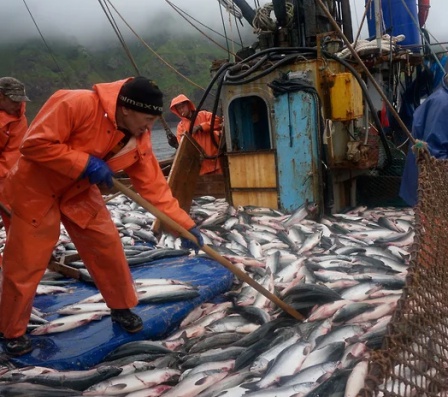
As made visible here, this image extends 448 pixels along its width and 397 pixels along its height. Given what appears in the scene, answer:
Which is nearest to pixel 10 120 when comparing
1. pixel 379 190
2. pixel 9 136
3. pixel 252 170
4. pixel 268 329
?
pixel 9 136

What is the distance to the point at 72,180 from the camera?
3.33 meters

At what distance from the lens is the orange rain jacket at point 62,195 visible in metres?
3.13

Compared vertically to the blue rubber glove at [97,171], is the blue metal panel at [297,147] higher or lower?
lower

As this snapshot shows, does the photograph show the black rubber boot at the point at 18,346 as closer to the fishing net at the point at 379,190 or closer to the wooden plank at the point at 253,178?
the wooden plank at the point at 253,178

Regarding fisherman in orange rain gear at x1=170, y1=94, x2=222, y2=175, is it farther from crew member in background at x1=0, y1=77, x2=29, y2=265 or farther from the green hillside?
the green hillside

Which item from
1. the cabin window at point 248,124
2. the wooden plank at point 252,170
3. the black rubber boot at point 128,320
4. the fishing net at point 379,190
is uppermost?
the cabin window at point 248,124

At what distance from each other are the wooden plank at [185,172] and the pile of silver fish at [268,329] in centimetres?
96

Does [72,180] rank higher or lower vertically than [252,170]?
higher

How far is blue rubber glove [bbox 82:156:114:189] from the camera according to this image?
10.4ft

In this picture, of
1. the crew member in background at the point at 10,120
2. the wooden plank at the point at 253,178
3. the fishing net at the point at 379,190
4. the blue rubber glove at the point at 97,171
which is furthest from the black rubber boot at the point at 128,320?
the fishing net at the point at 379,190

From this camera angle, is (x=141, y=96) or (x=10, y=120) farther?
(x=10, y=120)

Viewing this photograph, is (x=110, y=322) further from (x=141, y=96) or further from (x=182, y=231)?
(x=141, y=96)

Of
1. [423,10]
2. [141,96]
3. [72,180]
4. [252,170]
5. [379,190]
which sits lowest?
[379,190]

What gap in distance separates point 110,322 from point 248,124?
16.6 ft
